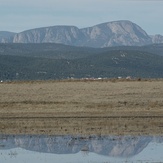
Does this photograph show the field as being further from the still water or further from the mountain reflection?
the still water

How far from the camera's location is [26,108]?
48.7 meters

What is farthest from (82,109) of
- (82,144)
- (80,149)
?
(80,149)

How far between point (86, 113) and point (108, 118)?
4425 mm

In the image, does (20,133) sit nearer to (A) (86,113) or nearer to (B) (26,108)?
(A) (86,113)

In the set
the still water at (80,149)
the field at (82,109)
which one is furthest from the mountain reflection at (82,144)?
the field at (82,109)

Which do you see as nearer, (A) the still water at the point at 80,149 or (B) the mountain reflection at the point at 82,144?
(A) the still water at the point at 80,149

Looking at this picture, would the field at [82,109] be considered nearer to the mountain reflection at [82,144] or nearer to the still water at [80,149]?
the mountain reflection at [82,144]

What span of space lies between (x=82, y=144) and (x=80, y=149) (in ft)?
4.88

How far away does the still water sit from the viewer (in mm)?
23828

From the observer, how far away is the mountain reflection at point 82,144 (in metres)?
26.0

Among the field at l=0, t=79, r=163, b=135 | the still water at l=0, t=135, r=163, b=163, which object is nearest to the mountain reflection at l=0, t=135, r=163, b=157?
the still water at l=0, t=135, r=163, b=163

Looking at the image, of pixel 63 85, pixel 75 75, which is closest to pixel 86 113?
pixel 63 85

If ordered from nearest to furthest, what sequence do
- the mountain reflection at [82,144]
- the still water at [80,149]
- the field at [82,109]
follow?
1. the still water at [80,149]
2. the mountain reflection at [82,144]
3. the field at [82,109]

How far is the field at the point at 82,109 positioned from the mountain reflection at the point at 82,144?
199 cm
